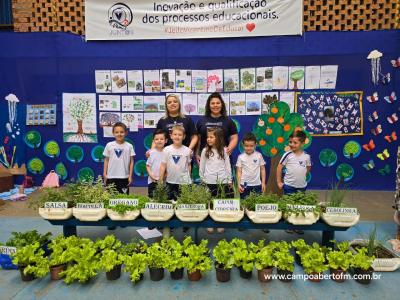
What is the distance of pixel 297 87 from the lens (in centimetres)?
506

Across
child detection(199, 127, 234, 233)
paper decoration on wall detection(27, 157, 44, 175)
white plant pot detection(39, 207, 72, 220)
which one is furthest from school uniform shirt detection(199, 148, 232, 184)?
paper decoration on wall detection(27, 157, 44, 175)

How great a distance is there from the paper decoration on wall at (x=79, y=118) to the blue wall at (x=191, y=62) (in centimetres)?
11

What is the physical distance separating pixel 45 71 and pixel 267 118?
12.9ft

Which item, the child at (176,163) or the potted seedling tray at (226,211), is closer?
the potted seedling tray at (226,211)

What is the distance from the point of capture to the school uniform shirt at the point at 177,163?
129 inches

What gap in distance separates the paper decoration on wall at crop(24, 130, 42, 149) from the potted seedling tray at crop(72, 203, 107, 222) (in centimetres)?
333

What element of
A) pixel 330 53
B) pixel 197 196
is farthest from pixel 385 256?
pixel 330 53

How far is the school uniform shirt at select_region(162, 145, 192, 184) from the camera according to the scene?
10.7 ft

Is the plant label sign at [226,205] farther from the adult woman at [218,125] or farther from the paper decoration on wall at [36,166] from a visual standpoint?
the paper decoration on wall at [36,166]

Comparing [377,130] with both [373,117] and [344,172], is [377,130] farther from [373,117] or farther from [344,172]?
[344,172]

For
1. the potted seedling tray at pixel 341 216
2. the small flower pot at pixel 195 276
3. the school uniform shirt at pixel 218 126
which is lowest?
the small flower pot at pixel 195 276

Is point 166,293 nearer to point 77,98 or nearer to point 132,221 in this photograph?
point 132,221

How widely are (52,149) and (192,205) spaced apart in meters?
3.85

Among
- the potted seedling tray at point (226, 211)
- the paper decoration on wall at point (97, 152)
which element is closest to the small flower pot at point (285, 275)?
the potted seedling tray at point (226, 211)
